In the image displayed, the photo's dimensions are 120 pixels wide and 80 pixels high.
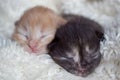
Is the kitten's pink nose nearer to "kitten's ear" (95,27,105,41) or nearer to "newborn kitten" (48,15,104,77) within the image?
"newborn kitten" (48,15,104,77)

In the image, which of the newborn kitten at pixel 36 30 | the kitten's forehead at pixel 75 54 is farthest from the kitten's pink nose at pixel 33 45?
the kitten's forehead at pixel 75 54

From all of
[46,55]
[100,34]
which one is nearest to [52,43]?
[46,55]

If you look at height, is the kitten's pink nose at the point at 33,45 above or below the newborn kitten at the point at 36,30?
below

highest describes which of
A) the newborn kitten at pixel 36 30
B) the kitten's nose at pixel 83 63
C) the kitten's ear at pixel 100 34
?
the newborn kitten at pixel 36 30

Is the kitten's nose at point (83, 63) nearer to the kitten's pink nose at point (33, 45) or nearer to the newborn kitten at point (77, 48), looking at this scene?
the newborn kitten at point (77, 48)

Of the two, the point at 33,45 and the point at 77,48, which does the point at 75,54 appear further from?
the point at 33,45

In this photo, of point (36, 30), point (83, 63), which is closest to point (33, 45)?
point (36, 30)

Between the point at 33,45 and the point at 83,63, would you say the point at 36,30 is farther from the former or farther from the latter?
the point at 83,63
